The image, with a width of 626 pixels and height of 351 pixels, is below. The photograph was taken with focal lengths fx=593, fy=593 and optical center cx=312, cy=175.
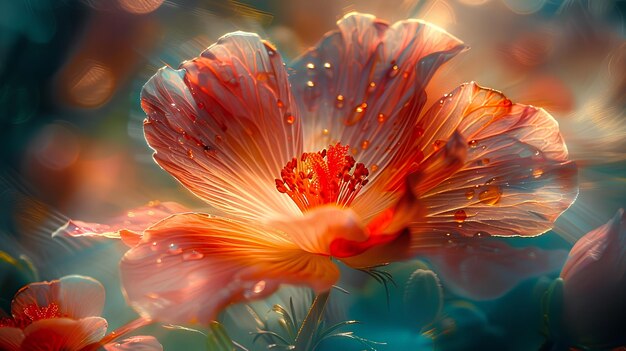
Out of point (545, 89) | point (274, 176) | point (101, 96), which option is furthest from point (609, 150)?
point (101, 96)

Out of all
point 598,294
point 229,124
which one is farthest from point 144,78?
point 598,294

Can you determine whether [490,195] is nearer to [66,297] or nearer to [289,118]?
[289,118]

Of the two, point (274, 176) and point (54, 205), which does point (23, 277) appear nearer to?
point (54, 205)

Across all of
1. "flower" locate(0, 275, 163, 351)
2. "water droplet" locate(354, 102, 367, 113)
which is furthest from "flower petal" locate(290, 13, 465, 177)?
"flower" locate(0, 275, 163, 351)

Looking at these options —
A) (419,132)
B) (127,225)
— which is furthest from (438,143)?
(127,225)

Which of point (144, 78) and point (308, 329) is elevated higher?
point (144, 78)

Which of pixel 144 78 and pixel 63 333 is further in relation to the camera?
pixel 144 78

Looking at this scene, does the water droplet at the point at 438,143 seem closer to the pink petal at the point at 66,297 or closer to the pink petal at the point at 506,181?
the pink petal at the point at 506,181
